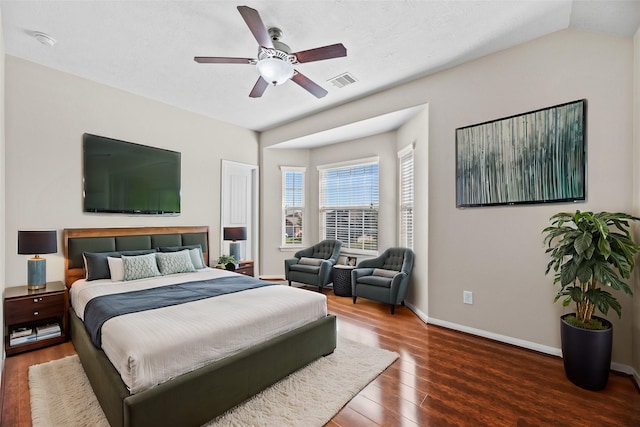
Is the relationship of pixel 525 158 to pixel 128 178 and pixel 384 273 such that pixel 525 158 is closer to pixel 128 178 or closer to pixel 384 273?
pixel 384 273

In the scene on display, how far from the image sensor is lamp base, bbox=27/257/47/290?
3076mm

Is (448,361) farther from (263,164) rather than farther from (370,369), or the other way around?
(263,164)

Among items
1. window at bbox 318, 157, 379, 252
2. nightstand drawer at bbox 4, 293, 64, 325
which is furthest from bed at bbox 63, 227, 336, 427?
window at bbox 318, 157, 379, 252

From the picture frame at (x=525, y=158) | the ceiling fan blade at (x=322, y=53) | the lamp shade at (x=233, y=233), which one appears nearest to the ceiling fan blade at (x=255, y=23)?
the ceiling fan blade at (x=322, y=53)

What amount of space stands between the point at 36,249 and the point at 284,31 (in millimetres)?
3291

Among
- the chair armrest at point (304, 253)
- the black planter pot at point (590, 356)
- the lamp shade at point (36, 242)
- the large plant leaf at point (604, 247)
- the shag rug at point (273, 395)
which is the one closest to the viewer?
the shag rug at point (273, 395)

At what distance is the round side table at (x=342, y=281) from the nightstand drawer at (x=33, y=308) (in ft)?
11.7

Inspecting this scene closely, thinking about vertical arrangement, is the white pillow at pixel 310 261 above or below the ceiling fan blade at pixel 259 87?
below

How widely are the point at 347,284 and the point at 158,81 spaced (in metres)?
4.02

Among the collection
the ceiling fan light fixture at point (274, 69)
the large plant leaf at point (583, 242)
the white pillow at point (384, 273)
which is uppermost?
the ceiling fan light fixture at point (274, 69)

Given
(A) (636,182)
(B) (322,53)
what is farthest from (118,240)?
(A) (636,182)

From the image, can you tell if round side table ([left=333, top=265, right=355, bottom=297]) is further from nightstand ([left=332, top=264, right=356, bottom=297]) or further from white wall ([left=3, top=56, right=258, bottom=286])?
white wall ([left=3, top=56, right=258, bottom=286])

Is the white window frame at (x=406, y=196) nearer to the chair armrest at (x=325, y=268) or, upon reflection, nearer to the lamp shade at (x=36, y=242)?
the chair armrest at (x=325, y=268)

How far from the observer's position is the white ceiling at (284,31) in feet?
7.95
